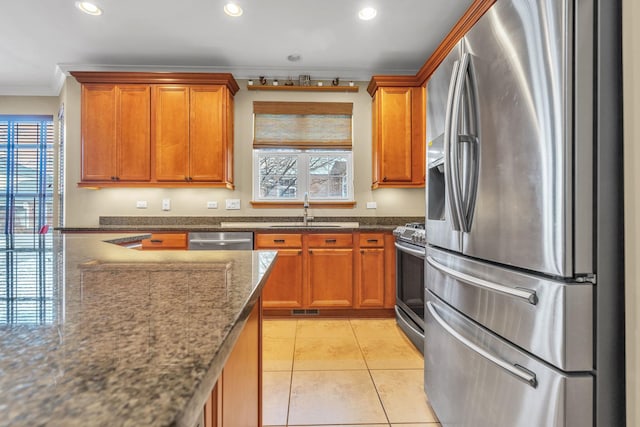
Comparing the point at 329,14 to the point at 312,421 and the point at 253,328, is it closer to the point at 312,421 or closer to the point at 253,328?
the point at 253,328

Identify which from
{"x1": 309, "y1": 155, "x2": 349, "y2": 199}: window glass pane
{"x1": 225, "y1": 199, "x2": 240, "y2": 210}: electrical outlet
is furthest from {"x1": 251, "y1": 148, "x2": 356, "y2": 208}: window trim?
{"x1": 225, "y1": 199, "x2": 240, "y2": 210}: electrical outlet

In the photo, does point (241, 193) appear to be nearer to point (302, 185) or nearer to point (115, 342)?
point (302, 185)

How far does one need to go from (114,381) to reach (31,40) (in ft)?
13.6

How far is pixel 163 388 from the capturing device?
0.29 m

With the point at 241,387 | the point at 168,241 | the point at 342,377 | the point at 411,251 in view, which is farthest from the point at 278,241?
the point at 241,387

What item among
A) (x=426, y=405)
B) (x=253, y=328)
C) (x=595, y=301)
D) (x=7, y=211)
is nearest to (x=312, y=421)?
(x=426, y=405)

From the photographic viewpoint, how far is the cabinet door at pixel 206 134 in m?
3.29

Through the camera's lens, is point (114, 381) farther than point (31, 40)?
No

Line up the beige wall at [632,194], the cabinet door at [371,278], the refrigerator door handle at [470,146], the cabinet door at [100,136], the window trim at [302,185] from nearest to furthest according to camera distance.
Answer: the beige wall at [632,194] → the refrigerator door handle at [470,146] → the cabinet door at [371,278] → the cabinet door at [100,136] → the window trim at [302,185]

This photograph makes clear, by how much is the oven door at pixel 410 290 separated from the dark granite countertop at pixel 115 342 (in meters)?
1.80

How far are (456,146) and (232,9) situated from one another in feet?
7.52

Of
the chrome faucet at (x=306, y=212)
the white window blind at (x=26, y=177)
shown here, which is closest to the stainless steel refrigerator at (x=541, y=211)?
the chrome faucet at (x=306, y=212)

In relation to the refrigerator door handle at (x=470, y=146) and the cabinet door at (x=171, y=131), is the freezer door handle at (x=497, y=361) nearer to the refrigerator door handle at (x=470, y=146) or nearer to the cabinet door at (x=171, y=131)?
the refrigerator door handle at (x=470, y=146)

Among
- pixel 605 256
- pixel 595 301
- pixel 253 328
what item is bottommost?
pixel 253 328
